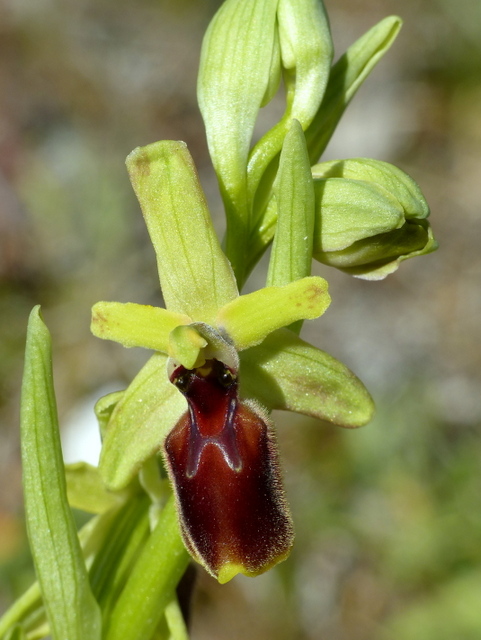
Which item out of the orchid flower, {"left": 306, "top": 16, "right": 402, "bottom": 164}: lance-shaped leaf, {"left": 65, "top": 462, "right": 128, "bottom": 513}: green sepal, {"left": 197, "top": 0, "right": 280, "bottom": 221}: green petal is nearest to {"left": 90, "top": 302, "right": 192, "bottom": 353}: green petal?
the orchid flower

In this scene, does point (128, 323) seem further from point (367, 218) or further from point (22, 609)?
point (22, 609)

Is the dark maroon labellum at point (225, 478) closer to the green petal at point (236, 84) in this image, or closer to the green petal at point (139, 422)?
the green petal at point (139, 422)

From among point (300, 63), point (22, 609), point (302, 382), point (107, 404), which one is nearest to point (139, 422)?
point (107, 404)

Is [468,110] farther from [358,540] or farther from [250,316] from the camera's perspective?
[250,316]

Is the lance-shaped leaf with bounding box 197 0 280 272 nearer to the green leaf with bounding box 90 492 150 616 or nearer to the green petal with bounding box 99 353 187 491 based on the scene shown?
the green petal with bounding box 99 353 187 491

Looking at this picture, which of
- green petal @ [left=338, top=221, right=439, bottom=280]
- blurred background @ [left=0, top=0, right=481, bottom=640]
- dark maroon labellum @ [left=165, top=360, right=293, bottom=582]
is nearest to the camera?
dark maroon labellum @ [left=165, top=360, right=293, bottom=582]

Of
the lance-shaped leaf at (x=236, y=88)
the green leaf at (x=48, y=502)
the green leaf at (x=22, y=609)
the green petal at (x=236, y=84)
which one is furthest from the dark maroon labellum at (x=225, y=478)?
the green leaf at (x=22, y=609)
